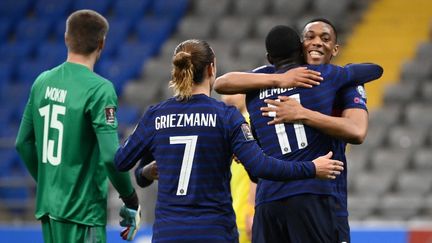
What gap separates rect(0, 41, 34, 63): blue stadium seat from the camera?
56.4 feet

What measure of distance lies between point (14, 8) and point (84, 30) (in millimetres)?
12600

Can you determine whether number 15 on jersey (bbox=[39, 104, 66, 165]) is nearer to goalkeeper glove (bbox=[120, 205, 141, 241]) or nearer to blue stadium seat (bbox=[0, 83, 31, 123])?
goalkeeper glove (bbox=[120, 205, 141, 241])

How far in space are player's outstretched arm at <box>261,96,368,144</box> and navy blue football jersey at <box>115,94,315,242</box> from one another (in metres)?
0.30

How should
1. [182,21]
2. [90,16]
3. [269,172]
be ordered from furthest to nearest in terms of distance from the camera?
[182,21]
[90,16]
[269,172]

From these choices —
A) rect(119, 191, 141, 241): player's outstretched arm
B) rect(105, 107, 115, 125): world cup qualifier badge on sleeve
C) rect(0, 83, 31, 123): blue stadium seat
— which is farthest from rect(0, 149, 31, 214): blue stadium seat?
rect(105, 107, 115, 125): world cup qualifier badge on sleeve

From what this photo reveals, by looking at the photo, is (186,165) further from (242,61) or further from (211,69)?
(242,61)

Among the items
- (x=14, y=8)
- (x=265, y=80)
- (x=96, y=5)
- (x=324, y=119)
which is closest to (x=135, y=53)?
(x=96, y=5)

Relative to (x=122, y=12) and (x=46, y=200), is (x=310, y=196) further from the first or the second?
(x=122, y=12)

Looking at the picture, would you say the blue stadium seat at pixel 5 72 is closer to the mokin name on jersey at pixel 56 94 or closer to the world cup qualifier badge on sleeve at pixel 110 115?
the mokin name on jersey at pixel 56 94

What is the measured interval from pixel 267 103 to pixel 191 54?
586mm

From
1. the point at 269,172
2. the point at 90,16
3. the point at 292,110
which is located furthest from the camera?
the point at 90,16

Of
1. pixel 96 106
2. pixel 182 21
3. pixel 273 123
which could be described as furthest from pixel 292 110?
pixel 182 21

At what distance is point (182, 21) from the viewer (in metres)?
17.3

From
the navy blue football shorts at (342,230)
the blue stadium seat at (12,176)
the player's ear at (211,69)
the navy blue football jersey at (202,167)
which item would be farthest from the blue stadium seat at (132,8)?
the navy blue football jersey at (202,167)
